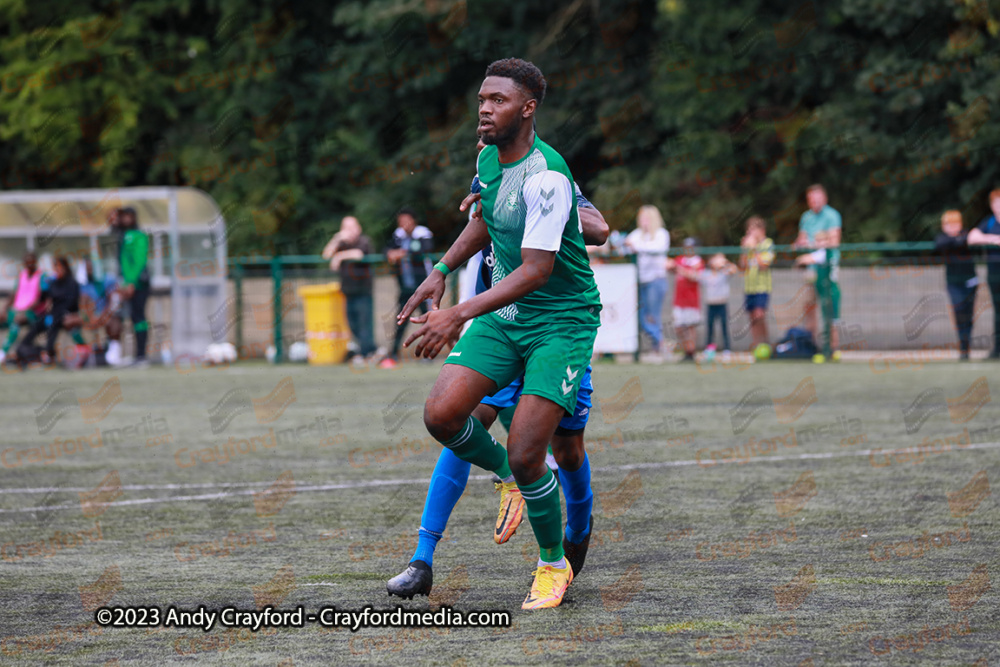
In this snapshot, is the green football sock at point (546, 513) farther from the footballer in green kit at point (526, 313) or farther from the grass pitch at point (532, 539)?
Answer: the grass pitch at point (532, 539)

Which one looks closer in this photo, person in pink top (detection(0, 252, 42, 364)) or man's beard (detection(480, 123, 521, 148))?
man's beard (detection(480, 123, 521, 148))

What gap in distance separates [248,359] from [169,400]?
23.9ft

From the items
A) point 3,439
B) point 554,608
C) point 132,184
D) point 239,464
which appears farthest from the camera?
point 132,184

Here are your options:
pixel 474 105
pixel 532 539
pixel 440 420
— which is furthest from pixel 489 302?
pixel 474 105

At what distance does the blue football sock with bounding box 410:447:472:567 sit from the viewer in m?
5.32

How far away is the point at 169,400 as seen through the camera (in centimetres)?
1477

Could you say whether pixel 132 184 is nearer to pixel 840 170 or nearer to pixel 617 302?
pixel 840 170

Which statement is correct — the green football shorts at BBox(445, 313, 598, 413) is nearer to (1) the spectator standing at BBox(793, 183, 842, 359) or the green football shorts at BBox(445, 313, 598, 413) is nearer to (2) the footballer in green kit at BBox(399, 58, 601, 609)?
(2) the footballer in green kit at BBox(399, 58, 601, 609)

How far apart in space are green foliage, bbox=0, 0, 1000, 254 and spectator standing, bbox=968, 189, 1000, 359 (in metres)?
8.35

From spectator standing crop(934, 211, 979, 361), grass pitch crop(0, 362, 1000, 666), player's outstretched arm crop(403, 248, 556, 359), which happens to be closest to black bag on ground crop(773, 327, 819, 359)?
spectator standing crop(934, 211, 979, 361)

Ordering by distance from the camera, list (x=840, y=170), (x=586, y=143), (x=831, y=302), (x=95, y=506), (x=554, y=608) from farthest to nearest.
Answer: (x=586, y=143), (x=840, y=170), (x=831, y=302), (x=95, y=506), (x=554, y=608)

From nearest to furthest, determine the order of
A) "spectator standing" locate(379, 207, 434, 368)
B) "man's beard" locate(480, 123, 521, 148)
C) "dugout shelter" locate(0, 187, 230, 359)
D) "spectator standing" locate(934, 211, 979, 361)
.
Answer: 1. "man's beard" locate(480, 123, 521, 148)
2. "spectator standing" locate(934, 211, 979, 361)
3. "spectator standing" locate(379, 207, 434, 368)
4. "dugout shelter" locate(0, 187, 230, 359)

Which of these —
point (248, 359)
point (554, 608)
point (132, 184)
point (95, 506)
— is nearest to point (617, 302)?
point (248, 359)

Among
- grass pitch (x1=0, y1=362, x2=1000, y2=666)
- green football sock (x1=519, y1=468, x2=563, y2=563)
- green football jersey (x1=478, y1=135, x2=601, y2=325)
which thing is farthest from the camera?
green football sock (x1=519, y1=468, x2=563, y2=563)
